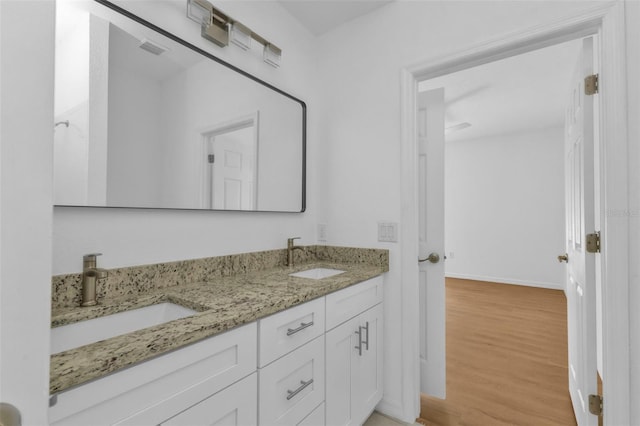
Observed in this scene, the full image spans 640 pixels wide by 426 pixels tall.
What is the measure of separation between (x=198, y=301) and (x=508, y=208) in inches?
214

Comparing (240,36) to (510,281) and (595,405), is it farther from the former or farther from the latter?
(510,281)

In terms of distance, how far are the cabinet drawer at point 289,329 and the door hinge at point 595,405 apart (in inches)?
49.7

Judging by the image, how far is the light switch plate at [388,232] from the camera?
1798 millimetres

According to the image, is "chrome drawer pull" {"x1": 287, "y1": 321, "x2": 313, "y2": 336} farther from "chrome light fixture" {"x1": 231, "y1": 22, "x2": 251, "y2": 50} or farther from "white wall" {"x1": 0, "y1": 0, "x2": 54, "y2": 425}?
"chrome light fixture" {"x1": 231, "y1": 22, "x2": 251, "y2": 50}

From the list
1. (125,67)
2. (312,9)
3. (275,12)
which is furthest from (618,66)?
A: (125,67)

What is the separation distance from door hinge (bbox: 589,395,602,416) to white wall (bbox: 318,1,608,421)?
2.67 feet

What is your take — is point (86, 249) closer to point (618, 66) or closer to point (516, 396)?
point (618, 66)

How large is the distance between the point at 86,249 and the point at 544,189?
581 cm

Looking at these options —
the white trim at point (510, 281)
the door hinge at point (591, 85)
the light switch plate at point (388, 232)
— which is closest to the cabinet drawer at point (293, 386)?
the light switch plate at point (388, 232)

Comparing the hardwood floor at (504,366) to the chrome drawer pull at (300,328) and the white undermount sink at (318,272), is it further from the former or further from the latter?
the chrome drawer pull at (300,328)

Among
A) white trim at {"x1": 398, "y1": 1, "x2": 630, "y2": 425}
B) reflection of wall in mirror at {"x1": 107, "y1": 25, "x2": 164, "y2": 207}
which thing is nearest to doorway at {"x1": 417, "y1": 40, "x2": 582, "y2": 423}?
white trim at {"x1": 398, "y1": 1, "x2": 630, "y2": 425}

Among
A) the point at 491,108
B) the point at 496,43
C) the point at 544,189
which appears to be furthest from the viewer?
the point at 544,189

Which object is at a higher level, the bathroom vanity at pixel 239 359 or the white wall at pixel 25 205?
the white wall at pixel 25 205

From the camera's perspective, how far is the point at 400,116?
178 centimetres
